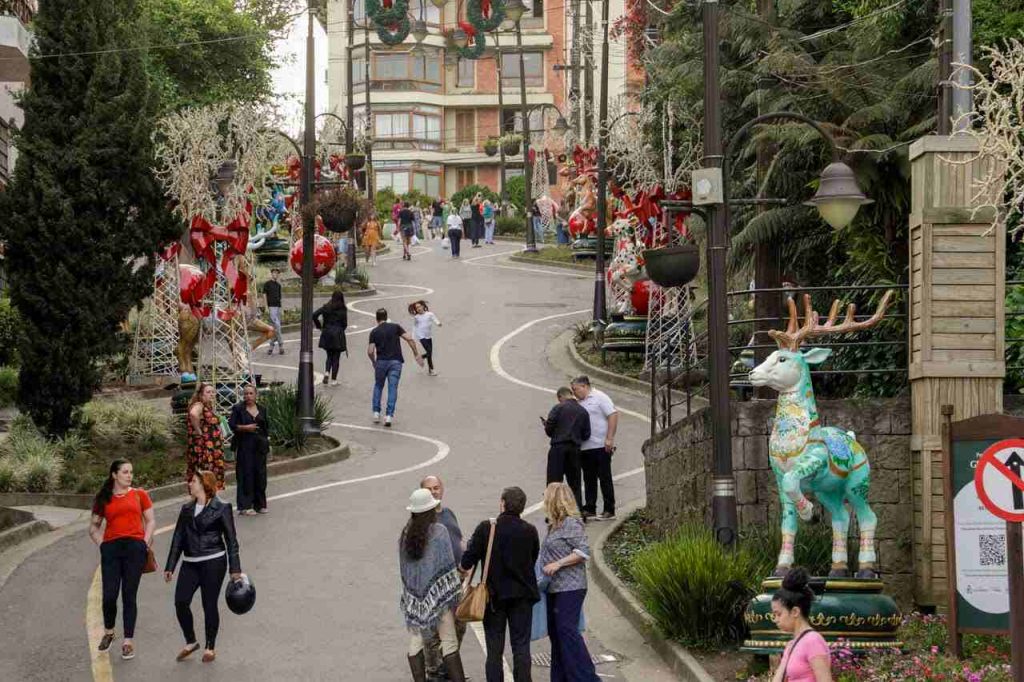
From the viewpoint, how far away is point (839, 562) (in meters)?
14.0

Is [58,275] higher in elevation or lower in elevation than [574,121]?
lower

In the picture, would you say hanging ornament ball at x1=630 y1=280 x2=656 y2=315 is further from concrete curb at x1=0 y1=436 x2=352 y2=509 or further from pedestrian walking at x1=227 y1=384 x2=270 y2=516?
pedestrian walking at x1=227 y1=384 x2=270 y2=516

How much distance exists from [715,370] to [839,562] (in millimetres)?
2183

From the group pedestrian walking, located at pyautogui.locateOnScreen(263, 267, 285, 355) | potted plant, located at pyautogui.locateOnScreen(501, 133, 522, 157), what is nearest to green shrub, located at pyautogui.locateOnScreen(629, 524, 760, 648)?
pedestrian walking, located at pyautogui.locateOnScreen(263, 267, 285, 355)

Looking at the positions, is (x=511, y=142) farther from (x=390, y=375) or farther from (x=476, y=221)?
(x=390, y=375)

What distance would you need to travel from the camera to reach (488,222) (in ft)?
219

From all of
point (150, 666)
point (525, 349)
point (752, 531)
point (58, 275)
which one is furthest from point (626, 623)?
point (525, 349)

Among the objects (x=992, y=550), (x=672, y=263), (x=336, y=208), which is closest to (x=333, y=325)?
(x=336, y=208)

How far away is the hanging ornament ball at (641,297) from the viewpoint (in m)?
33.1

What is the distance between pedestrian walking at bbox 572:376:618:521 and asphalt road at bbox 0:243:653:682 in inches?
28.1

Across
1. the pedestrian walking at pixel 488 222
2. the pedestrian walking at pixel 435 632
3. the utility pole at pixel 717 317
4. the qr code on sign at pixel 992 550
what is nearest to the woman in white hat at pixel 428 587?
the pedestrian walking at pixel 435 632

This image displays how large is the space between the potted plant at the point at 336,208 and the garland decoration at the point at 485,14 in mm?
16868

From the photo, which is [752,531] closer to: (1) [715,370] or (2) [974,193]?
(1) [715,370]

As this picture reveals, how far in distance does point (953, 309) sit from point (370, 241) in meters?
42.3
